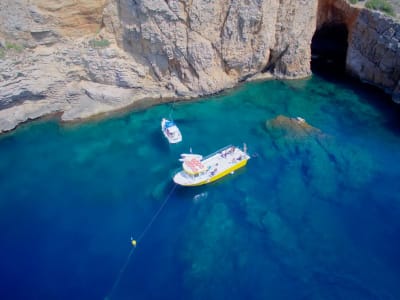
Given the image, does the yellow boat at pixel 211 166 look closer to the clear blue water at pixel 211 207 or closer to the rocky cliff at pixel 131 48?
the clear blue water at pixel 211 207

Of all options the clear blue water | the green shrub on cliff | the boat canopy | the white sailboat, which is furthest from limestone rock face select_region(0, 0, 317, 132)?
the boat canopy

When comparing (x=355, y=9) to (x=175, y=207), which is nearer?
(x=175, y=207)

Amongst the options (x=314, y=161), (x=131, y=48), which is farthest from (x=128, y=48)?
(x=314, y=161)

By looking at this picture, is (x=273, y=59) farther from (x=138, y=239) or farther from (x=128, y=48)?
(x=138, y=239)

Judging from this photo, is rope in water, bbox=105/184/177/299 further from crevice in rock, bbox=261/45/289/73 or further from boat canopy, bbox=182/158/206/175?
crevice in rock, bbox=261/45/289/73

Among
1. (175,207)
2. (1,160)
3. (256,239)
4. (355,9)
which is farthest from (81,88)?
(355,9)

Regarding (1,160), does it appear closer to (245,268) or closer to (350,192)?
(245,268)
